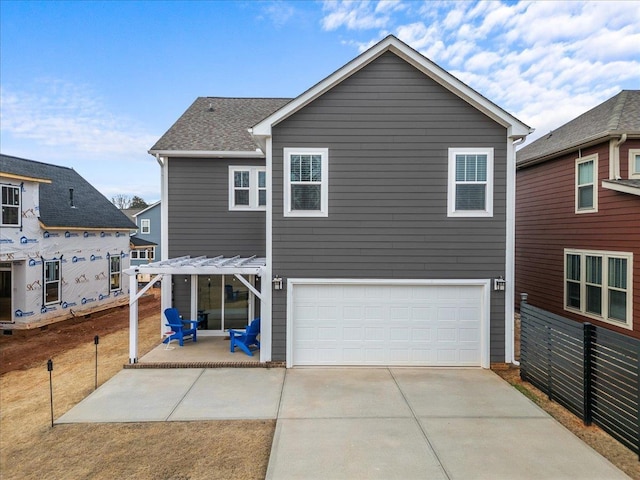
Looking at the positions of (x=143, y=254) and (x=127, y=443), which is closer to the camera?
(x=127, y=443)

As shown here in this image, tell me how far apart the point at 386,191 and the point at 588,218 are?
6.03m

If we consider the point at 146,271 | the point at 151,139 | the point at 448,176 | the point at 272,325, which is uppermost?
the point at 151,139

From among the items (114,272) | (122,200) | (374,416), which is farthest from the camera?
(122,200)

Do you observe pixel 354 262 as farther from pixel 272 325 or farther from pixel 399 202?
pixel 272 325

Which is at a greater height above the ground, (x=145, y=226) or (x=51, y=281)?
(x=145, y=226)

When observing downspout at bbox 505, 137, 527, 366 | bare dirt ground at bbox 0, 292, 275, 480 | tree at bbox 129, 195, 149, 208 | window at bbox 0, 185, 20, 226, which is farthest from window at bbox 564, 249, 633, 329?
tree at bbox 129, 195, 149, 208

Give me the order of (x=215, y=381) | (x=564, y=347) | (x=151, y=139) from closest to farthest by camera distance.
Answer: (x=564, y=347), (x=215, y=381), (x=151, y=139)

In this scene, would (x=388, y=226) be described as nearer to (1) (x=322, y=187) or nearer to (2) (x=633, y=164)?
(1) (x=322, y=187)

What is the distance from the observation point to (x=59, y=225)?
1334cm

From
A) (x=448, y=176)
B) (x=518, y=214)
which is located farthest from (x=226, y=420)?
(x=518, y=214)

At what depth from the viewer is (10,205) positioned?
11.6 m

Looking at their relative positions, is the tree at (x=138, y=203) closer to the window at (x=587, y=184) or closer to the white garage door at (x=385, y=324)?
the white garage door at (x=385, y=324)

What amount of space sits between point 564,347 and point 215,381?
21.1 feet

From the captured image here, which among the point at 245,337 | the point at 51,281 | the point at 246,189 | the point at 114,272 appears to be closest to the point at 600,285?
the point at 245,337
